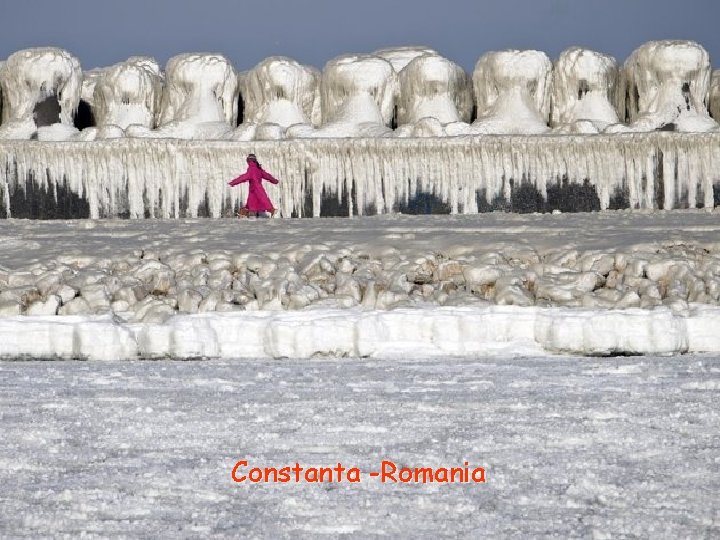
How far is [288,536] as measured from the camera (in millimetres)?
4020

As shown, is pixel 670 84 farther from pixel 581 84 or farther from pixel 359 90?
pixel 359 90

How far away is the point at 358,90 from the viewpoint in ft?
60.8

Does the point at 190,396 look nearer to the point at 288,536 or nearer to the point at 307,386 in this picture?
the point at 307,386

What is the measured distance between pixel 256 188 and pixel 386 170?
1834 mm

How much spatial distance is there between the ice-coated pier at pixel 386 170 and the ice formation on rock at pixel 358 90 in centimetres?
167

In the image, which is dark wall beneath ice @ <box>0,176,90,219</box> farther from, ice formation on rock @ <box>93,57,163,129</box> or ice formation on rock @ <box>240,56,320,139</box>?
ice formation on rock @ <box>240,56,320,139</box>

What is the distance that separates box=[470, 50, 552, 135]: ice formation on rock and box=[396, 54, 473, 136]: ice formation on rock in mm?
325

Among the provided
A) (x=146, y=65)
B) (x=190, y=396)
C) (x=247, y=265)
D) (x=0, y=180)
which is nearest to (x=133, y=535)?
(x=190, y=396)

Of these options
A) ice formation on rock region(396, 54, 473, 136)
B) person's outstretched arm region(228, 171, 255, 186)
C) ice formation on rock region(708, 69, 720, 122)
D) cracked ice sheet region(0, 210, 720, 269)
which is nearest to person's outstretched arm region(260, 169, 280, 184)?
person's outstretched arm region(228, 171, 255, 186)

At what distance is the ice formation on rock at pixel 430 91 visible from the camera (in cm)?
1864

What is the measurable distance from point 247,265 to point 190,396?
13.4 ft

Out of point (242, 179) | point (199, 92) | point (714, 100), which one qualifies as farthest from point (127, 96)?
point (714, 100)

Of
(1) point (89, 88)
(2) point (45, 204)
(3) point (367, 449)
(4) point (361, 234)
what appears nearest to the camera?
(3) point (367, 449)

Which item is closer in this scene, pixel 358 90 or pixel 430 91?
pixel 358 90
